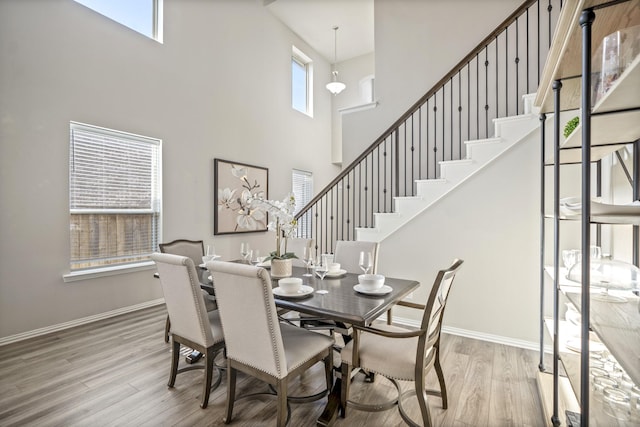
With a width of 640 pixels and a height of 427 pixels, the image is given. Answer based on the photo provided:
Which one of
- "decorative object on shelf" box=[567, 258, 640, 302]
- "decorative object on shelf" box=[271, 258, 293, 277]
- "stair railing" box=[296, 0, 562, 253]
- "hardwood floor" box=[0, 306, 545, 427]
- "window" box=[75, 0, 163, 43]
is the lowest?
"hardwood floor" box=[0, 306, 545, 427]

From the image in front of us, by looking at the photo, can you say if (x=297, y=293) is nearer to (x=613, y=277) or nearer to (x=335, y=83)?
(x=613, y=277)

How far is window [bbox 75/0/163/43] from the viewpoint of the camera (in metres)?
3.65

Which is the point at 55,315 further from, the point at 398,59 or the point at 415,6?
the point at 415,6

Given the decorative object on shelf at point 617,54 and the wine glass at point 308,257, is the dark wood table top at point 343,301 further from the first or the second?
the decorative object on shelf at point 617,54

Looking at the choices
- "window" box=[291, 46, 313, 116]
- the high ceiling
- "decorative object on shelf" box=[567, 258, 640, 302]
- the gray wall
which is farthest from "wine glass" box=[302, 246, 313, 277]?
the high ceiling

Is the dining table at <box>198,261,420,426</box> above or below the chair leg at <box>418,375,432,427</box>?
above

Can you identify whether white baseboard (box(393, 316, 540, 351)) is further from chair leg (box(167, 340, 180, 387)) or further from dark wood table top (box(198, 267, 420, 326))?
chair leg (box(167, 340, 180, 387))

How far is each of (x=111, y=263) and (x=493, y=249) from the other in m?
4.25

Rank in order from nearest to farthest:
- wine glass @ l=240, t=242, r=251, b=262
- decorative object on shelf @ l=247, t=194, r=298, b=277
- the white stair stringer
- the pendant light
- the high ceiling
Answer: decorative object on shelf @ l=247, t=194, r=298, b=277 < wine glass @ l=240, t=242, r=251, b=262 < the white stair stringer < the high ceiling < the pendant light

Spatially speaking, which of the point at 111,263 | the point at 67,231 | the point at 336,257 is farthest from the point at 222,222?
the point at 336,257

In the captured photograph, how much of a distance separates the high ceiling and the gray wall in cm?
46

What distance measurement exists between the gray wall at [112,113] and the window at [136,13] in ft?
0.39

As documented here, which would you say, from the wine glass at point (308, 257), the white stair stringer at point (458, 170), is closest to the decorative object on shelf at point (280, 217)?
the wine glass at point (308, 257)

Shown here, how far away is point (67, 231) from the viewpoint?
335cm
